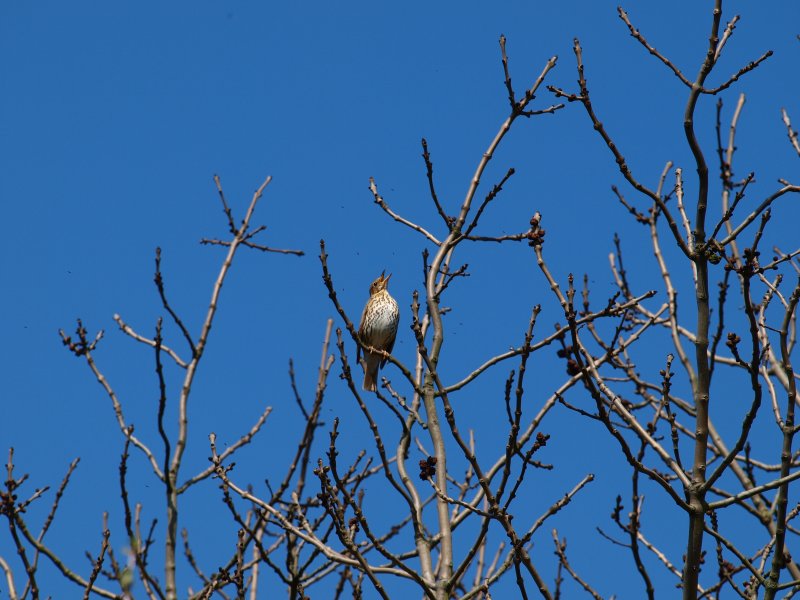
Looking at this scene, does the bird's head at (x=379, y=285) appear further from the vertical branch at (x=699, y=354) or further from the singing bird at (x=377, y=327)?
the vertical branch at (x=699, y=354)

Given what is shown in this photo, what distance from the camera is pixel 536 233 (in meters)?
4.52

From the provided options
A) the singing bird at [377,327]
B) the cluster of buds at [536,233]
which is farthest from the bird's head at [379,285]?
the cluster of buds at [536,233]

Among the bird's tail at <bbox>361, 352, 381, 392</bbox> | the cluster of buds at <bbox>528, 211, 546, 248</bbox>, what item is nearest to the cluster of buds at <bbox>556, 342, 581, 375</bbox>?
the cluster of buds at <bbox>528, 211, 546, 248</bbox>

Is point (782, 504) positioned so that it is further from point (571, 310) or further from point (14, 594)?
point (14, 594)

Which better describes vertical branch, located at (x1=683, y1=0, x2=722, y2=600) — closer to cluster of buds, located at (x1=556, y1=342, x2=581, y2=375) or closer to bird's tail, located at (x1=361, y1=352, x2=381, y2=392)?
cluster of buds, located at (x1=556, y1=342, x2=581, y2=375)

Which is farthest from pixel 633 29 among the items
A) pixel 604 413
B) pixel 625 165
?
pixel 604 413

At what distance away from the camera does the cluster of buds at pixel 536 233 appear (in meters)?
4.44

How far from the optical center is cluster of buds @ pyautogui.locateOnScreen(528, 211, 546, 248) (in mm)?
4438

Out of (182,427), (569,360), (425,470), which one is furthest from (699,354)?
(182,427)

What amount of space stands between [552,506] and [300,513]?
123 cm

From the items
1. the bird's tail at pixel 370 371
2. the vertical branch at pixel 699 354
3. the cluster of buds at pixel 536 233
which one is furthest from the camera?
the bird's tail at pixel 370 371

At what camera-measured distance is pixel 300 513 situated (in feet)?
15.9

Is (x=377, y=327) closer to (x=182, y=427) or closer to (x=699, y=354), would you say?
(x=182, y=427)

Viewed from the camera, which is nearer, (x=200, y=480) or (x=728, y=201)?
(x=200, y=480)
